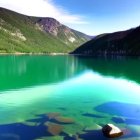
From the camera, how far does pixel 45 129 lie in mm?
24656

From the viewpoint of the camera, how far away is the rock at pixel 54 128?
78.4ft

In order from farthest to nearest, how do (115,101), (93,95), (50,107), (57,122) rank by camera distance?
1. (93,95)
2. (115,101)
3. (50,107)
4. (57,122)

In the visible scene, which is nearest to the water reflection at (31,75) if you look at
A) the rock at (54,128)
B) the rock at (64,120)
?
the rock at (64,120)

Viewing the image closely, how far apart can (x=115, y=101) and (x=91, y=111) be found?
8215 mm

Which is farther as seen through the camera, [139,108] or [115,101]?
[115,101]

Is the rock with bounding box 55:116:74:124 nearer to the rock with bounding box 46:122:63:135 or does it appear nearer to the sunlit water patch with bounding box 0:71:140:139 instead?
the sunlit water patch with bounding box 0:71:140:139

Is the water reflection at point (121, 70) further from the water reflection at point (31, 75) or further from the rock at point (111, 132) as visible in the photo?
the rock at point (111, 132)

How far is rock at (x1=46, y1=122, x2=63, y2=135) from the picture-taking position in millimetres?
23891

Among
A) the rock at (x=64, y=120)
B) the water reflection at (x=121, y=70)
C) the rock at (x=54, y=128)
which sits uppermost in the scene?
the rock at (x=54, y=128)

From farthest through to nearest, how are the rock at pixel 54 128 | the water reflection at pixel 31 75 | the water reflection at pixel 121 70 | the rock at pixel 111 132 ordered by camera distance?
the water reflection at pixel 121 70, the water reflection at pixel 31 75, the rock at pixel 54 128, the rock at pixel 111 132

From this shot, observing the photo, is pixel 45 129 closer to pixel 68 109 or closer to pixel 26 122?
pixel 26 122

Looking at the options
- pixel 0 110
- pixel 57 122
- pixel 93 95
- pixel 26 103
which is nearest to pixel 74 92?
pixel 93 95

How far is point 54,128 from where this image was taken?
2495 cm

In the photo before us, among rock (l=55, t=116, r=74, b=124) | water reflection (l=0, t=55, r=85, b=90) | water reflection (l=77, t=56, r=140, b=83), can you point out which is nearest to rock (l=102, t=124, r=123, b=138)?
rock (l=55, t=116, r=74, b=124)
